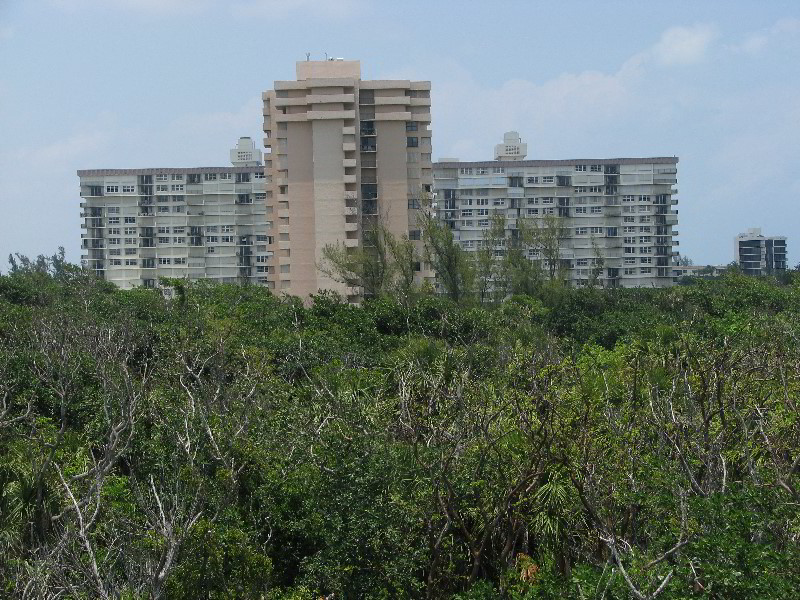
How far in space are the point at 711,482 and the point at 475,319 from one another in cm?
2519

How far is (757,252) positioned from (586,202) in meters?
47.9

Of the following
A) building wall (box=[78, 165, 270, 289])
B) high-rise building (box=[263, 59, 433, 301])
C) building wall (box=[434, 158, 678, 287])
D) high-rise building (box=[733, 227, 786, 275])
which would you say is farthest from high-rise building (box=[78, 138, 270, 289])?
high-rise building (box=[733, 227, 786, 275])

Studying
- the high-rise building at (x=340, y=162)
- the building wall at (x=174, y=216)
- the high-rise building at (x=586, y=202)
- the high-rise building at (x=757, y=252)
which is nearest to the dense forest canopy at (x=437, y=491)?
the high-rise building at (x=340, y=162)

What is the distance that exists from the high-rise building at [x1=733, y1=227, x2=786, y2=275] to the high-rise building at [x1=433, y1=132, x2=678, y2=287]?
1622 inches

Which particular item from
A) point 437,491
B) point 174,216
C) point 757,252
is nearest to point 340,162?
point 437,491

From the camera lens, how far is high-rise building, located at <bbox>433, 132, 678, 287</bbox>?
100 meters

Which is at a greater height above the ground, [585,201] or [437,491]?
[585,201]

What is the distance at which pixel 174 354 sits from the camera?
101 feet

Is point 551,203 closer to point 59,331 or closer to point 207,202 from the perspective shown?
point 207,202

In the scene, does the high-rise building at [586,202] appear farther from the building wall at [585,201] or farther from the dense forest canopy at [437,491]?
the dense forest canopy at [437,491]

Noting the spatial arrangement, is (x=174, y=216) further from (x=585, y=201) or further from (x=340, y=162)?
(x=340, y=162)

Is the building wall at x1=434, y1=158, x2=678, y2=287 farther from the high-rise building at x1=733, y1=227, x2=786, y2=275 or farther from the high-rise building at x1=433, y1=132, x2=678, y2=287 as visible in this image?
the high-rise building at x1=733, y1=227, x2=786, y2=275

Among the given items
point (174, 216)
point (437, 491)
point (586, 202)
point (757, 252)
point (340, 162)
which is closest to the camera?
point (437, 491)

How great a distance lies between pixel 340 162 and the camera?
57.2 m
